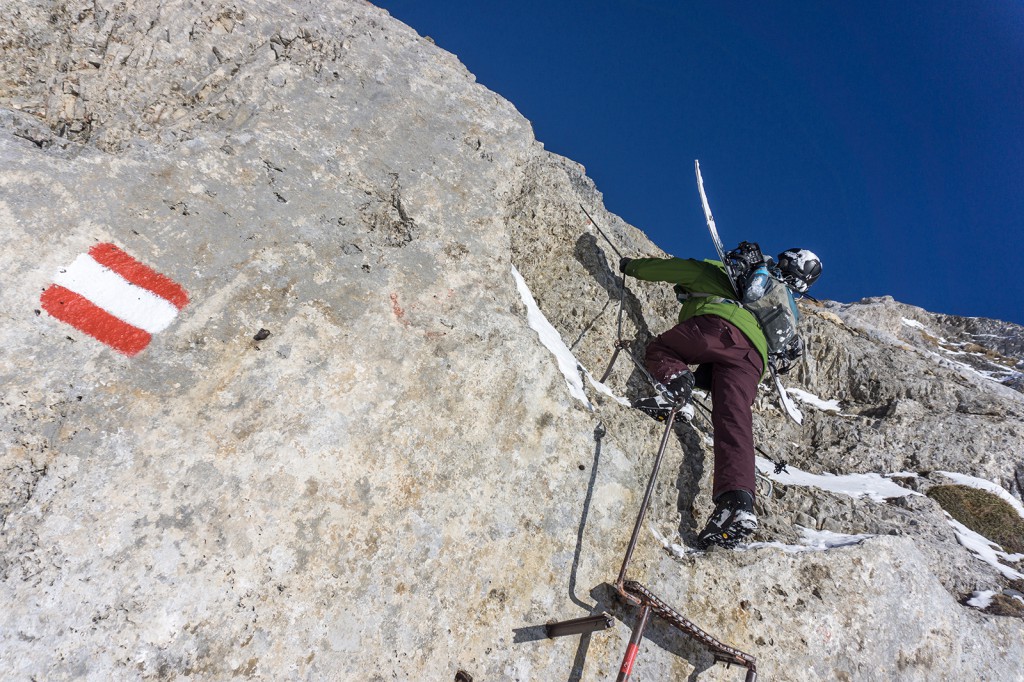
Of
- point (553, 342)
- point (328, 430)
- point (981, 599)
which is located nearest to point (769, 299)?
point (553, 342)

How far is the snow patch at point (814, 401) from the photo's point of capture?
12.0 m

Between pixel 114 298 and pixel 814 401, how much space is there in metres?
13.0

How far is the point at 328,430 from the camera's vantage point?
5453 millimetres

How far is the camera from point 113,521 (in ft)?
14.8

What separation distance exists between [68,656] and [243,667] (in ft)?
4.05

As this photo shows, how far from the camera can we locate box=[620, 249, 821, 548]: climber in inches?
262

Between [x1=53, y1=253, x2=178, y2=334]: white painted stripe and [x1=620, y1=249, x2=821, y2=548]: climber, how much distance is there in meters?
6.34

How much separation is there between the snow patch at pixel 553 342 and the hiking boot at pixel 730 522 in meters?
2.00

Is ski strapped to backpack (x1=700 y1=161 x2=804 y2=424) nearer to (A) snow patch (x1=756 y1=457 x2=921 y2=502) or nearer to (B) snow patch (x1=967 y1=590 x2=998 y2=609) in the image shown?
(A) snow patch (x1=756 y1=457 x2=921 y2=502)

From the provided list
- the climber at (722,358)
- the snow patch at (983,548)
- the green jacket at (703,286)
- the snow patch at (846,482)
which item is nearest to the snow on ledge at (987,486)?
the snow patch at (846,482)

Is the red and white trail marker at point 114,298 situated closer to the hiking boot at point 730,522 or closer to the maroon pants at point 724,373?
the maroon pants at point 724,373

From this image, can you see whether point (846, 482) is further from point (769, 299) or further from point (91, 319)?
point (91, 319)

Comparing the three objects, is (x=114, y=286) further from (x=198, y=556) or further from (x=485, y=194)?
(x=485, y=194)

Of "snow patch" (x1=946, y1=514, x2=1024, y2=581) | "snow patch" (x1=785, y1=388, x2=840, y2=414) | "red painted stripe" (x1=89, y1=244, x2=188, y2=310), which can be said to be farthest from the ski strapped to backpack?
"red painted stripe" (x1=89, y1=244, x2=188, y2=310)
